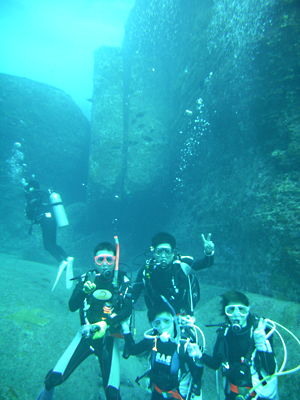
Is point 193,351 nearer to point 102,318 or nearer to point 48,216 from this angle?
point 102,318

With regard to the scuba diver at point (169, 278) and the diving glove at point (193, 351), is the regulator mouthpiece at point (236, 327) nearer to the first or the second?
the diving glove at point (193, 351)

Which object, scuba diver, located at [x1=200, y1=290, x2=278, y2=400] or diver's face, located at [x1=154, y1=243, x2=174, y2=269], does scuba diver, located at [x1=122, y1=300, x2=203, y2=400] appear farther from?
diver's face, located at [x1=154, y1=243, x2=174, y2=269]

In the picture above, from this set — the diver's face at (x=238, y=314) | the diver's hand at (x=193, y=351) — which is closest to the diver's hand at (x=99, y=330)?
the diver's hand at (x=193, y=351)

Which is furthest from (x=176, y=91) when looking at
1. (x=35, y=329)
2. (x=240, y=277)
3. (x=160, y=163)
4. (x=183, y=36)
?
(x=35, y=329)

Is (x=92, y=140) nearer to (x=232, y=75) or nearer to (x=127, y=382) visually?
(x=232, y=75)

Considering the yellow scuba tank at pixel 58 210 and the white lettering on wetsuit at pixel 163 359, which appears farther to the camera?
the yellow scuba tank at pixel 58 210

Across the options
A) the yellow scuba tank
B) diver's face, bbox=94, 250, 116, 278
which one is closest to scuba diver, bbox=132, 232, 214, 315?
diver's face, bbox=94, 250, 116, 278

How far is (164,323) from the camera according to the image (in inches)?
94.8

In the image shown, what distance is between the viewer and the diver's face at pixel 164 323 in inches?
94.7

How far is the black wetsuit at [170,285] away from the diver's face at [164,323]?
936 millimetres

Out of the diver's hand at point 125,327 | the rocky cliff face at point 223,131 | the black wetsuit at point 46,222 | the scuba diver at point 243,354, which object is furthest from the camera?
the black wetsuit at point 46,222

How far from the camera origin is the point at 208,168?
239 inches

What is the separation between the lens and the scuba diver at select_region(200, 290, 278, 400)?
216 centimetres

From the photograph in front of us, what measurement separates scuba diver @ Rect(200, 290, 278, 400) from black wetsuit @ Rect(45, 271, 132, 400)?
4.10ft
